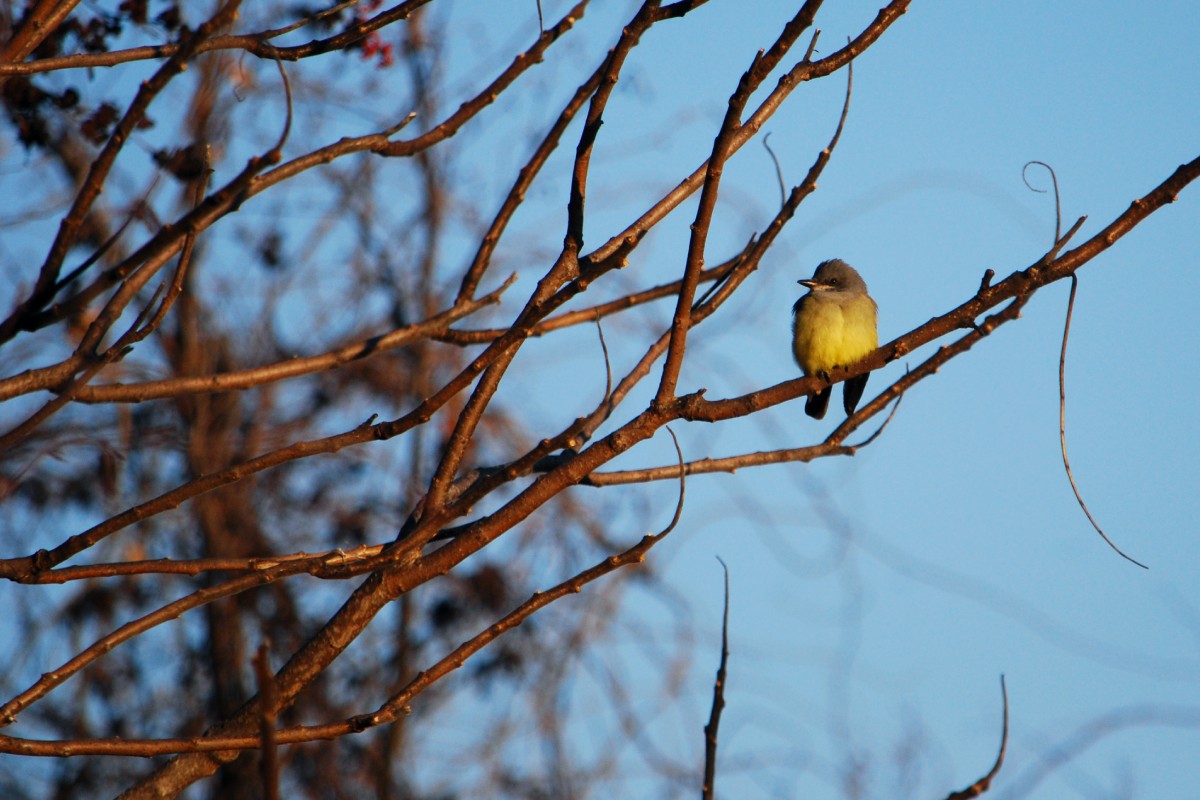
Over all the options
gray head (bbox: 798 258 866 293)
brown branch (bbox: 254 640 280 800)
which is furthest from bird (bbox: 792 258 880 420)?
brown branch (bbox: 254 640 280 800)

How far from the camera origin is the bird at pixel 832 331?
5246mm

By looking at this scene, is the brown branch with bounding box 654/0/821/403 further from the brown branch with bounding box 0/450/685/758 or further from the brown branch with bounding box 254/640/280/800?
the brown branch with bounding box 254/640/280/800

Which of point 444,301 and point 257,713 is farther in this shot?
point 444,301

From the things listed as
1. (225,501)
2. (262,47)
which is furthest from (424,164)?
(262,47)

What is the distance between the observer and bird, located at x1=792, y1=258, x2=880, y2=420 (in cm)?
525

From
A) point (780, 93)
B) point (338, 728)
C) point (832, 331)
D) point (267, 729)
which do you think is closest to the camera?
point (267, 729)

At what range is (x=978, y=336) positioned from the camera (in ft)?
9.59

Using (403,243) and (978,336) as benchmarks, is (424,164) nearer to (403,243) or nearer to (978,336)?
(403,243)

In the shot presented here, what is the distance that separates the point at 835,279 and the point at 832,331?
768 mm

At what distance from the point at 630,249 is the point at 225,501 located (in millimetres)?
6567

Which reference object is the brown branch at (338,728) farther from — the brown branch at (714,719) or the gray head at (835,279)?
the gray head at (835,279)

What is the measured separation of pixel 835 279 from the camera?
19.5ft

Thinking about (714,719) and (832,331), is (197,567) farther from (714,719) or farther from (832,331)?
(832,331)

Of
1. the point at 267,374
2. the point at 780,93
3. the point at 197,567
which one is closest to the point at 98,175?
the point at 267,374
